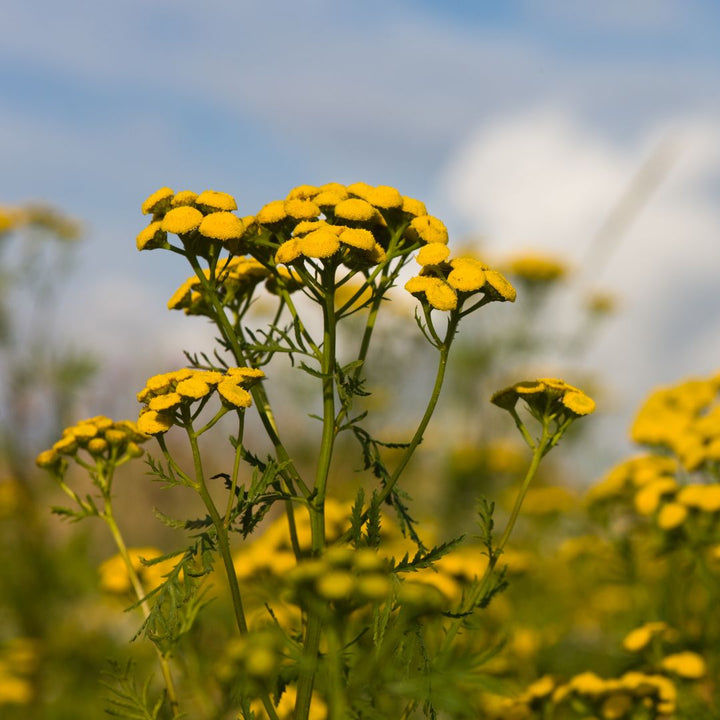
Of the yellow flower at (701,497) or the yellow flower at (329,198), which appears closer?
the yellow flower at (329,198)

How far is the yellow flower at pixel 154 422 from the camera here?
2229 millimetres

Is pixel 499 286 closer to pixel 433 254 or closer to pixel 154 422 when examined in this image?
pixel 433 254

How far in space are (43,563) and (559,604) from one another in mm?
3471

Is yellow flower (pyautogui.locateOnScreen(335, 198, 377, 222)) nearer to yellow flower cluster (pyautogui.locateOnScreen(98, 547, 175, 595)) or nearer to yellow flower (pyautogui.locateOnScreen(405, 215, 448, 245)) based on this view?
yellow flower (pyautogui.locateOnScreen(405, 215, 448, 245))

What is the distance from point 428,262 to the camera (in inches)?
91.9

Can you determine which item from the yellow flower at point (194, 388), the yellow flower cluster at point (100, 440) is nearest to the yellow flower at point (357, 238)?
the yellow flower at point (194, 388)

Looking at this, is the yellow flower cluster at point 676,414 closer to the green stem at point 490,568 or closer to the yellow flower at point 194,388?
the green stem at point 490,568

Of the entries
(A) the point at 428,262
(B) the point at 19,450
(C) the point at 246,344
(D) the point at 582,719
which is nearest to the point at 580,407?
(A) the point at 428,262

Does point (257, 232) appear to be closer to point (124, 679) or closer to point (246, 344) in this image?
point (246, 344)

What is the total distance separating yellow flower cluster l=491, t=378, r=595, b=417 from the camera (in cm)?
251

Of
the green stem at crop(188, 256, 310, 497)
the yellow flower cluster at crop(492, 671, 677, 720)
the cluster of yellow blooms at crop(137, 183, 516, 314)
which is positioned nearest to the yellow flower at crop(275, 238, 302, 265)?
the cluster of yellow blooms at crop(137, 183, 516, 314)

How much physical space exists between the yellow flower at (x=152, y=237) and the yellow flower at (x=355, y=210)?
1.53 ft

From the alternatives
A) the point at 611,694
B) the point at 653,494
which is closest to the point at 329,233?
the point at 611,694

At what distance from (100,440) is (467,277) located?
1.19m
